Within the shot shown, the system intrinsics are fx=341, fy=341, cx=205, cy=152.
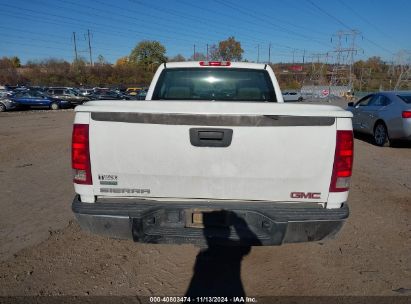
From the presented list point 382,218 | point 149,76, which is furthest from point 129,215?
point 149,76

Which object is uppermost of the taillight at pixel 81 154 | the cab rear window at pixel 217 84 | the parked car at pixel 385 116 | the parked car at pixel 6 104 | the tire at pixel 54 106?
the cab rear window at pixel 217 84

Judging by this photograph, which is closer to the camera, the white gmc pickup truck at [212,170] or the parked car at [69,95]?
the white gmc pickup truck at [212,170]

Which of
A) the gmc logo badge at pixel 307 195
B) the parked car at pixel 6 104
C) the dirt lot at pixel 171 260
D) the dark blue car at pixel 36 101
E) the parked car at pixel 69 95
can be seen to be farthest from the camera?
the parked car at pixel 69 95

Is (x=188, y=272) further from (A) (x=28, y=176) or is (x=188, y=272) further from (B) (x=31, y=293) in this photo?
(A) (x=28, y=176)

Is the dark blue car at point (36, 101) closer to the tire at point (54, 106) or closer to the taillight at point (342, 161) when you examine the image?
the tire at point (54, 106)

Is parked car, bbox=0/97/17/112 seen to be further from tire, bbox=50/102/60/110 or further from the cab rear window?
the cab rear window

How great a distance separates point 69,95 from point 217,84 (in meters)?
30.0

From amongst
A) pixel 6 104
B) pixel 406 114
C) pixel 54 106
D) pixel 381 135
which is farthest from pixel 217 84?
pixel 54 106

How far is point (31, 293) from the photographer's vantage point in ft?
9.43

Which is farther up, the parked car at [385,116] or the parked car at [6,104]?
the parked car at [385,116]

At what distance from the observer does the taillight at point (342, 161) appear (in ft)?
8.44

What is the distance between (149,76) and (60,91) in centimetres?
5153

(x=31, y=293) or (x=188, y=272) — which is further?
(x=188, y=272)

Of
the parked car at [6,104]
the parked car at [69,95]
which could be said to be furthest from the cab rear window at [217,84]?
the parked car at [69,95]
